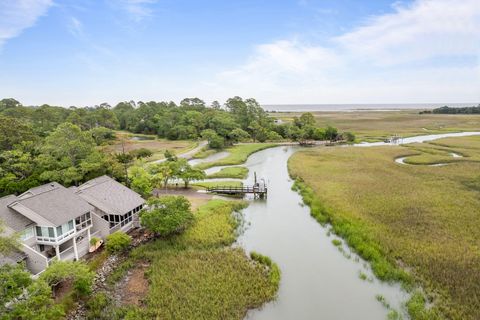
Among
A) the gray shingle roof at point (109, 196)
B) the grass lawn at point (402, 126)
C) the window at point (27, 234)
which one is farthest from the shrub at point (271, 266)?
the grass lawn at point (402, 126)

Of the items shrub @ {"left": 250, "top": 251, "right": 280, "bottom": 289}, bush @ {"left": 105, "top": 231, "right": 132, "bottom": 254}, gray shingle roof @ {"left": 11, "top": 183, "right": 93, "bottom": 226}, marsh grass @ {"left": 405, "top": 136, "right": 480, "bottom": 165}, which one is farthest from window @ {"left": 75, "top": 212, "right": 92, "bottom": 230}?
marsh grass @ {"left": 405, "top": 136, "right": 480, "bottom": 165}

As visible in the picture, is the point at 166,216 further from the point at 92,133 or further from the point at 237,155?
the point at 92,133

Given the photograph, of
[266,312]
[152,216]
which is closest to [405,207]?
[266,312]

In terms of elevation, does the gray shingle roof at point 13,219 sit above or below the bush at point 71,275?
above

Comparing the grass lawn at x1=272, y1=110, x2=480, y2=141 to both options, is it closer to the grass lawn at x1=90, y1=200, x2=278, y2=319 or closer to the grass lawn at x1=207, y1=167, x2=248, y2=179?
the grass lawn at x1=207, y1=167, x2=248, y2=179

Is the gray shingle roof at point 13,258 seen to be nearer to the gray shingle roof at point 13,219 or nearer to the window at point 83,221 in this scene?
the gray shingle roof at point 13,219

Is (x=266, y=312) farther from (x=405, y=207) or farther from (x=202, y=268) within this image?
(x=405, y=207)
